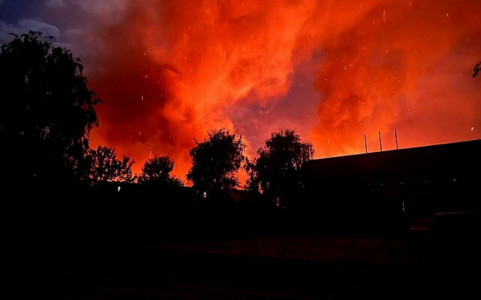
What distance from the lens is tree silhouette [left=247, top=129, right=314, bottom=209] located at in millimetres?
50188

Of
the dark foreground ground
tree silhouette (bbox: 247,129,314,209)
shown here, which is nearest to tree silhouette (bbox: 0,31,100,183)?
the dark foreground ground

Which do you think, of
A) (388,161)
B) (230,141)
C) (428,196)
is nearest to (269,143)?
(230,141)

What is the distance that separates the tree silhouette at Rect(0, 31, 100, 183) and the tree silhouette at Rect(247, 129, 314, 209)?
30.7 meters

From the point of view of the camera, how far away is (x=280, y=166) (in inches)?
2063

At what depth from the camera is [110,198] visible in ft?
76.5

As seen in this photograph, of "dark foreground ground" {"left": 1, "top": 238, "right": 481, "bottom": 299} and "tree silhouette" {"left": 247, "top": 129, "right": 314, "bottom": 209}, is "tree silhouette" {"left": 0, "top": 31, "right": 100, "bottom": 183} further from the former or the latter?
"tree silhouette" {"left": 247, "top": 129, "right": 314, "bottom": 209}

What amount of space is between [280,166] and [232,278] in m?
42.2

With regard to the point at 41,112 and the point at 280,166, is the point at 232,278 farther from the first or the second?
the point at 280,166

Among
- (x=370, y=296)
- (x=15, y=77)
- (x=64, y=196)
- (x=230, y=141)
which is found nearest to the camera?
(x=370, y=296)

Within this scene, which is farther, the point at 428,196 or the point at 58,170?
the point at 428,196

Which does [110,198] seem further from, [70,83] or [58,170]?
[70,83]

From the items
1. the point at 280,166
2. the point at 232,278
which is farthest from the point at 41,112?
the point at 280,166

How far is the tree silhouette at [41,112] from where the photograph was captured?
23316 millimetres

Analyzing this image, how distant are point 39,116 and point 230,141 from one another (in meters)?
38.3
